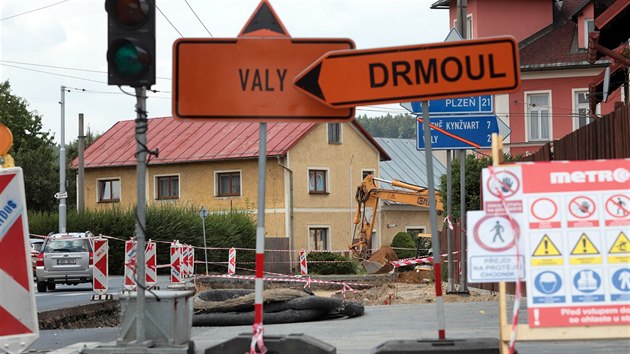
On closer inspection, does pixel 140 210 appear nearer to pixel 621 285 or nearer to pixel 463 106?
pixel 621 285

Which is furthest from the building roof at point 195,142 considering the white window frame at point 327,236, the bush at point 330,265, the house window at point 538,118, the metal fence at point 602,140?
the metal fence at point 602,140

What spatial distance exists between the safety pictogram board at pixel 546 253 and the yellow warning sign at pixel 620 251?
343 millimetres

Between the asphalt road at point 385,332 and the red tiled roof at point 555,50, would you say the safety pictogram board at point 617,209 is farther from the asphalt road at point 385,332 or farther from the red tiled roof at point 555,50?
the red tiled roof at point 555,50

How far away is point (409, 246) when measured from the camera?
205ft

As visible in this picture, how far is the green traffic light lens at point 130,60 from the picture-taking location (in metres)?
9.55

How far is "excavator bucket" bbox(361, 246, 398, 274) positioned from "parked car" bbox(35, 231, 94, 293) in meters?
11.6

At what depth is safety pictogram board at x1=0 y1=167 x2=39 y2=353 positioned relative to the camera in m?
9.91

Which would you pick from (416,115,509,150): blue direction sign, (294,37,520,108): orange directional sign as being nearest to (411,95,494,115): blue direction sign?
(416,115,509,150): blue direction sign

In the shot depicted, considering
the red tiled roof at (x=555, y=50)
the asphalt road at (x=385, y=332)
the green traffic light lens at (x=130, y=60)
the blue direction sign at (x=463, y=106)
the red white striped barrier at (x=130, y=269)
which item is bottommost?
the asphalt road at (x=385, y=332)

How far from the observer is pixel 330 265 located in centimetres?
5081

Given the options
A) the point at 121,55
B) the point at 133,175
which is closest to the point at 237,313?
the point at 121,55

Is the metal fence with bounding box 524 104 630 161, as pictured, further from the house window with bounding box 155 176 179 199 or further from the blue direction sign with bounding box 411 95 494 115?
the house window with bounding box 155 176 179 199

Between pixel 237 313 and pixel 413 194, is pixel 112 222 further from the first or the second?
pixel 237 313

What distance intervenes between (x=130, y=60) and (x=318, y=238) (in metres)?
56.2
